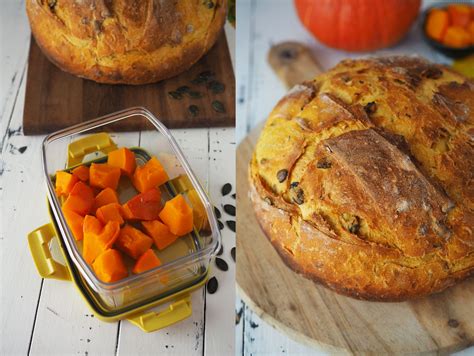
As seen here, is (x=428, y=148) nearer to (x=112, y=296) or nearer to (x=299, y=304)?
(x=299, y=304)

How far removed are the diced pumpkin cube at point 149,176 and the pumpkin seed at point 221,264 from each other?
19 cm

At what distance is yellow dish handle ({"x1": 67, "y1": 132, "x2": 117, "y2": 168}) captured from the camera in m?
1.38

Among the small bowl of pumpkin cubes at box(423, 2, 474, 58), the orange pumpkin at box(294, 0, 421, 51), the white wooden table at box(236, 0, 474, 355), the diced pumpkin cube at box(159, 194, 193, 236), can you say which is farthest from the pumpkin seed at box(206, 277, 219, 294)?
the small bowl of pumpkin cubes at box(423, 2, 474, 58)

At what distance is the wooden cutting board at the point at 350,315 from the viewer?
1.25 metres

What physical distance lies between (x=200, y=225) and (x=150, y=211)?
0.10 m

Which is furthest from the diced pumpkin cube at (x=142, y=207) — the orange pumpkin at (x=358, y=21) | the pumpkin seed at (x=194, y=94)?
the orange pumpkin at (x=358, y=21)

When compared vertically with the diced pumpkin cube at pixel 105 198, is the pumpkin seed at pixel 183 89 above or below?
above

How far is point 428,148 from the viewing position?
1.27m

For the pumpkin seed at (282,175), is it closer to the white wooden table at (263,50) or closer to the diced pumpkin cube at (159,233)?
the diced pumpkin cube at (159,233)

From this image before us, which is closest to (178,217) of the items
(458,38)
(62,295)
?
(62,295)

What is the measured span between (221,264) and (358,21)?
2.93ft

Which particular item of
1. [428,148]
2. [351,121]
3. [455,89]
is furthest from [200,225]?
[455,89]

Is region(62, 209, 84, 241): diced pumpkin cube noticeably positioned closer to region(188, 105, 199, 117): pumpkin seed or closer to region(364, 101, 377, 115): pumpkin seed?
region(188, 105, 199, 117): pumpkin seed

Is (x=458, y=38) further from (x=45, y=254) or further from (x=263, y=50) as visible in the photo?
(x=45, y=254)
